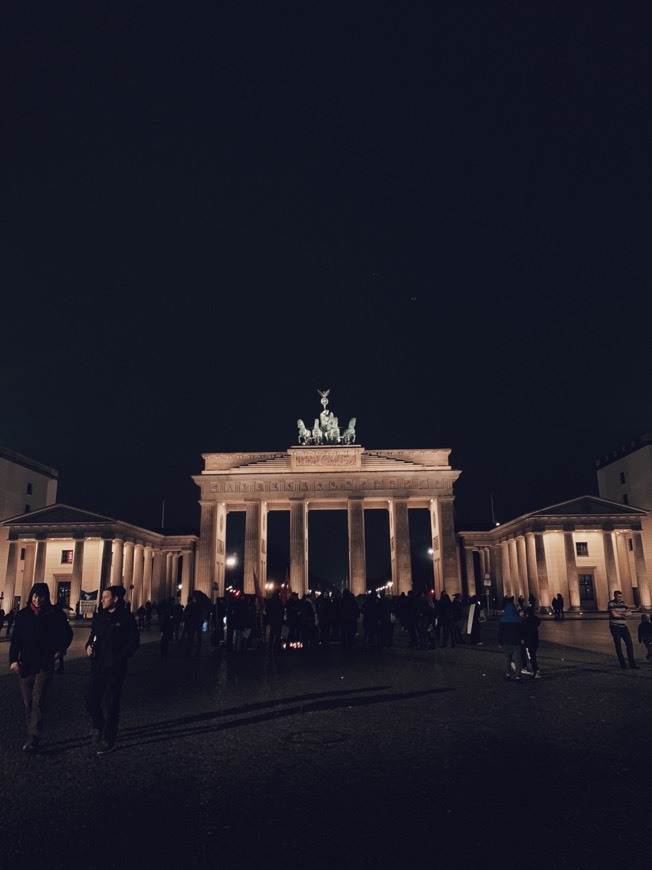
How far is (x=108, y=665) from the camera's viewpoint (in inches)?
312

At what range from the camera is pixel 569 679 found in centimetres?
1335

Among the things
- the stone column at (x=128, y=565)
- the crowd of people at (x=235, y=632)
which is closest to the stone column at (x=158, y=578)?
the stone column at (x=128, y=565)

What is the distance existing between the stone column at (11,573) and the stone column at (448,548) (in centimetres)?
3906

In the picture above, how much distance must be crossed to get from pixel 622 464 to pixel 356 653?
55.3 m

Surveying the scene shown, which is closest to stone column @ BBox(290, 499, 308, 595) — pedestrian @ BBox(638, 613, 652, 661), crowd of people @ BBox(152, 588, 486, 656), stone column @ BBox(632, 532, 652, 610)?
stone column @ BBox(632, 532, 652, 610)

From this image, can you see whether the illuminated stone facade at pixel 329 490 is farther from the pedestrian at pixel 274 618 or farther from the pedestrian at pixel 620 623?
the pedestrian at pixel 620 623

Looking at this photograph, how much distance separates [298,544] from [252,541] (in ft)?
14.7

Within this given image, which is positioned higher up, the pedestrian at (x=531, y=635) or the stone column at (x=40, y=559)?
the stone column at (x=40, y=559)

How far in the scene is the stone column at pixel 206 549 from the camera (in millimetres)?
58594

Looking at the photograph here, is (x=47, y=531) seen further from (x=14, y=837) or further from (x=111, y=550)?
(x=14, y=837)

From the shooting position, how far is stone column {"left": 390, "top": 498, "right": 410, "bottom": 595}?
58.3 meters

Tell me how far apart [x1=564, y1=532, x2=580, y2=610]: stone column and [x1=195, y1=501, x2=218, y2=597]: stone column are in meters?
32.7

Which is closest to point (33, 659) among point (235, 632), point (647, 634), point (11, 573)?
point (235, 632)

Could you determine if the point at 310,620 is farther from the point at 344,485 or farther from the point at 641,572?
the point at 641,572
